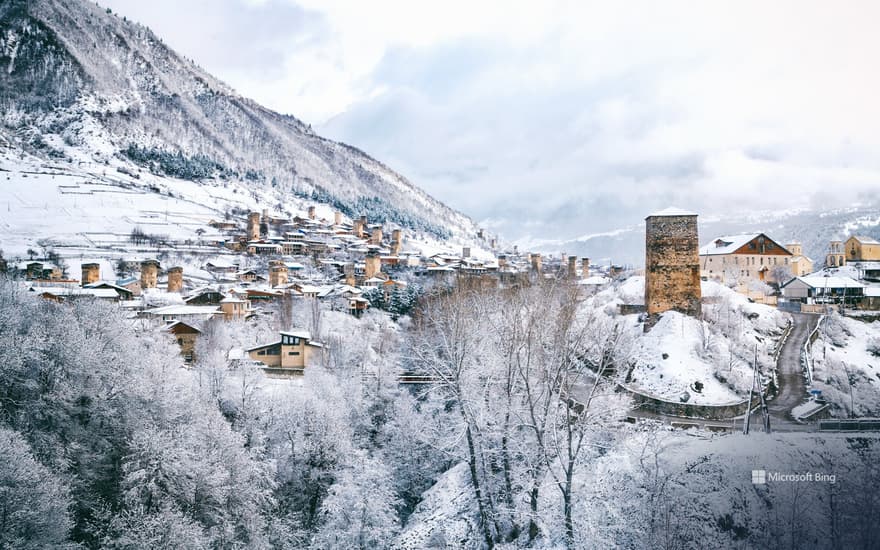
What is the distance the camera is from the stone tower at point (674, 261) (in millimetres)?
29266

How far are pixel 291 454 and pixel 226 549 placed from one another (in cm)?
546

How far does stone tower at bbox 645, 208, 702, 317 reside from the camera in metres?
29.3

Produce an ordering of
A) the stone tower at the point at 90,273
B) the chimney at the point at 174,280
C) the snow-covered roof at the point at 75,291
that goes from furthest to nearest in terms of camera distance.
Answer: the chimney at the point at 174,280 < the stone tower at the point at 90,273 < the snow-covered roof at the point at 75,291


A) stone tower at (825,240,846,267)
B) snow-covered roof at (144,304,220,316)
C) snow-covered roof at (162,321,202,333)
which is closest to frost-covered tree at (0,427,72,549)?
snow-covered roof at (162,321,202,333)

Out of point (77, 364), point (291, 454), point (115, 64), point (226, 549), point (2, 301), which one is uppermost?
point (115, 64)

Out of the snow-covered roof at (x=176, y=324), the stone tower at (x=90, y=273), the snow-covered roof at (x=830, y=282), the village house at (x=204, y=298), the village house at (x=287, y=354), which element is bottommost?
the village house at (x=287, y=354)

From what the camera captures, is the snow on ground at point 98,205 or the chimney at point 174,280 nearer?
the chimney at point 174,280

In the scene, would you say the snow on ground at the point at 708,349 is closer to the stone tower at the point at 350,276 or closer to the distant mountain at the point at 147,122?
the stone tower at the point at 350,276

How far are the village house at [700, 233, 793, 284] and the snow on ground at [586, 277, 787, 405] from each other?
13478 mm

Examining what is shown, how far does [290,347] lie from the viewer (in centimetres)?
3400

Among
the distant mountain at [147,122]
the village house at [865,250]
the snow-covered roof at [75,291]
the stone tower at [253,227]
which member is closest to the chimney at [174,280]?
the snow-covered roof at [75,291]

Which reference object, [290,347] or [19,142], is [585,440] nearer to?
[290,347]

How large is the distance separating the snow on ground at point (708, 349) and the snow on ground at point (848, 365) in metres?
2.14

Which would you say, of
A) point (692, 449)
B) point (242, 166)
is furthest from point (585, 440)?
point (242, 166)
